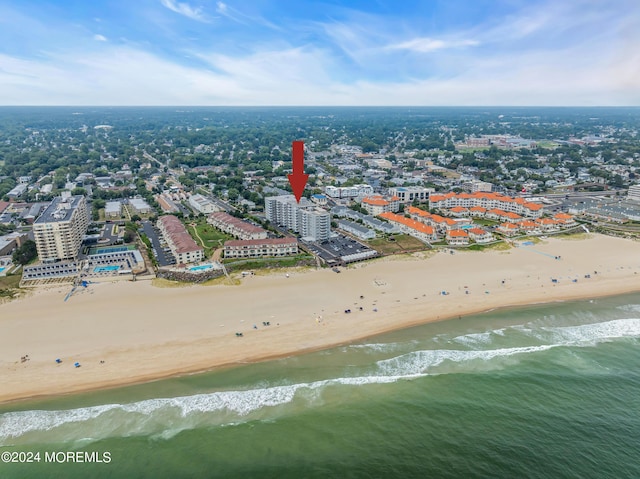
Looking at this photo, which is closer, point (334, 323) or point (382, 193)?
point (334, 323)

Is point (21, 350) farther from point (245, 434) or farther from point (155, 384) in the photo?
point (245, 434)

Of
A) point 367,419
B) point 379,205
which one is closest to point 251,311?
point 367,419

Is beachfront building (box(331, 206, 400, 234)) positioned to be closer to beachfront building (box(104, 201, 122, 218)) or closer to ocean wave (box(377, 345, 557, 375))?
ocean wave (box(377, 345, 557, 375))

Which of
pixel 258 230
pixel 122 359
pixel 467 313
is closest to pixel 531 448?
pixel 467 313

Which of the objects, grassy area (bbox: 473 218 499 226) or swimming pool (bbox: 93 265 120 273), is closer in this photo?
swimming pool (bbox: 93 265 120 273)

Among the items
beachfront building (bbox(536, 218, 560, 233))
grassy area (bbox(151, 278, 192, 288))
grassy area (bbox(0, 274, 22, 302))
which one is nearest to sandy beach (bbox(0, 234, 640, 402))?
grassy area (bbox(151, 278, 192, 288))

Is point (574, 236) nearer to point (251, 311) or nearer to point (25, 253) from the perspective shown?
point (251, 311)

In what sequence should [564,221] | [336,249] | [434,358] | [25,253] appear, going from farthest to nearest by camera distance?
[564,221] → [336,249] → [25,253] → [434,358]
